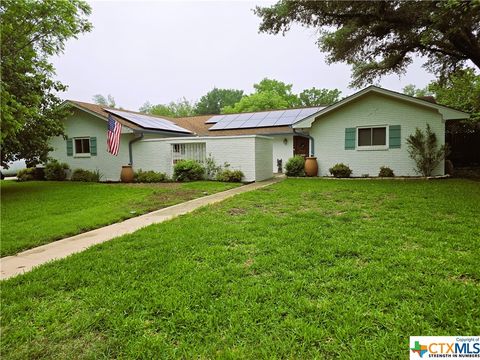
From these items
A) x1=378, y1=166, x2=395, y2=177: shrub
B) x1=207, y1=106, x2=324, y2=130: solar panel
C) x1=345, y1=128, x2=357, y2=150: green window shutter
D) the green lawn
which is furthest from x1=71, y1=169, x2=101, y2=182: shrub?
x1=378, y1=166, x2=395, y2=177: shrub

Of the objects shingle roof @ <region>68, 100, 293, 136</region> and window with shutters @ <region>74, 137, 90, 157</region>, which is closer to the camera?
shingle roof @ <region>68, 100, 293, 136</region>

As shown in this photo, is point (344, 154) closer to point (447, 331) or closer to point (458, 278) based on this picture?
point (458, 278)

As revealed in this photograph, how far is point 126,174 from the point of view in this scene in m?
13.8

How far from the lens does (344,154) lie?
13.1m

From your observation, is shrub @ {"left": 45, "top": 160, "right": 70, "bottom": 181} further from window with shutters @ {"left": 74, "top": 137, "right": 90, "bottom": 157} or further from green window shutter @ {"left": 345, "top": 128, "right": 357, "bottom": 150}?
green window shutter @ {"left": 345, "top": 128, "right": 357, "bottom": 150}

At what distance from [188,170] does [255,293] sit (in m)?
10.5

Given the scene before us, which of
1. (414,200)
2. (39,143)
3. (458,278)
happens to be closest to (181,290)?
(458,278)

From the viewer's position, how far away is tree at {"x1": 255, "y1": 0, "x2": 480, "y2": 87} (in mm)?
9445

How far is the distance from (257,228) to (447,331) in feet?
10.1

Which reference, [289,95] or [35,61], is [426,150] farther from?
[289,95]

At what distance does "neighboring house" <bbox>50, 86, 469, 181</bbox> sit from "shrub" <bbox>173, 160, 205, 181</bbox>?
72 cm

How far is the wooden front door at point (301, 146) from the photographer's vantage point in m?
15.6

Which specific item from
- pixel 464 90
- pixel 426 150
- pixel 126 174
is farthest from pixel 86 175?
pixel 464 90

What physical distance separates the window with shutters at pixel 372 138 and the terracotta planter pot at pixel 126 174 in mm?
10449
